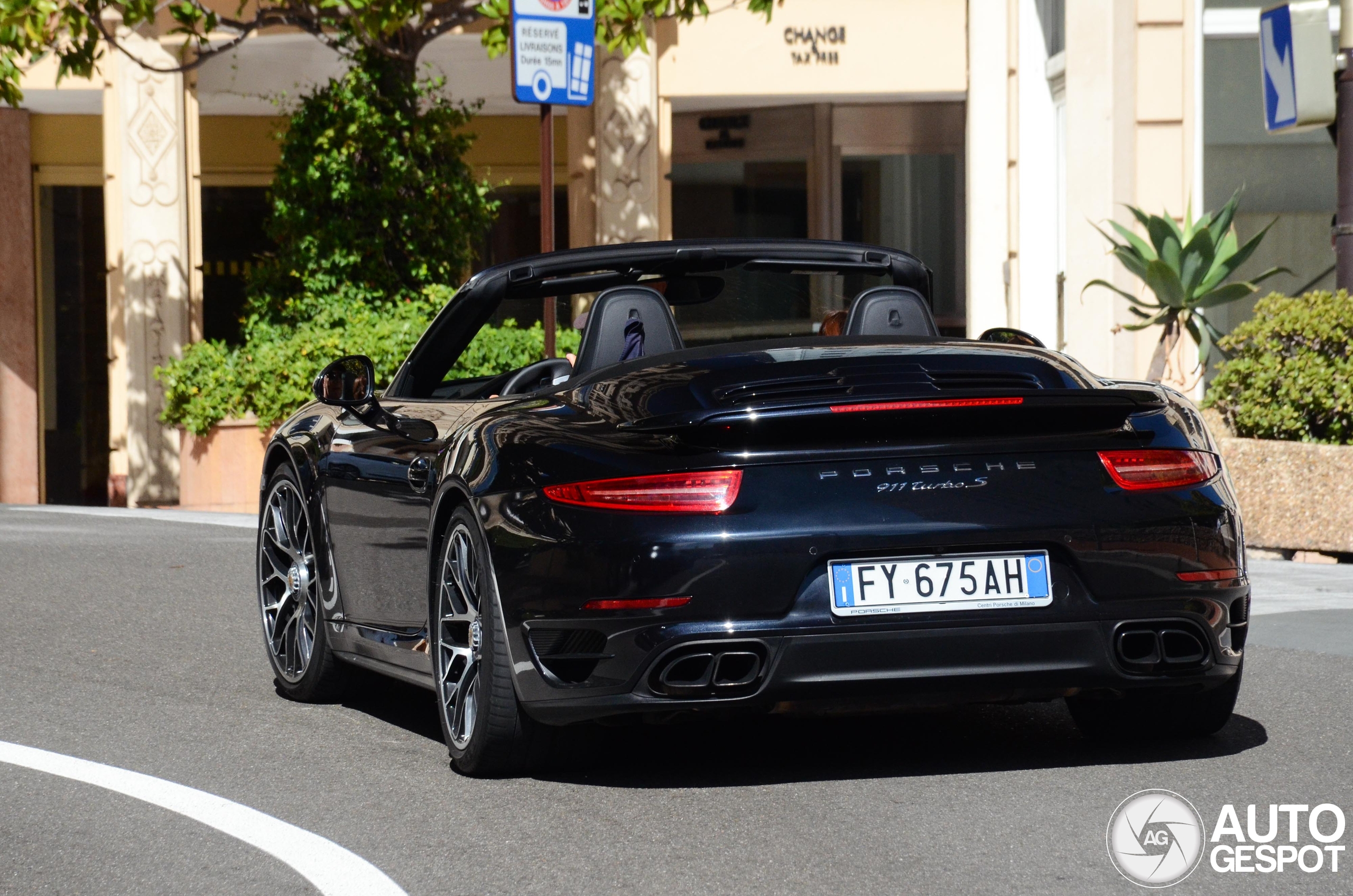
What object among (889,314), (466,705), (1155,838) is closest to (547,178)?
(889,314)

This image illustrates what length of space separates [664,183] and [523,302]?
13.8 meters

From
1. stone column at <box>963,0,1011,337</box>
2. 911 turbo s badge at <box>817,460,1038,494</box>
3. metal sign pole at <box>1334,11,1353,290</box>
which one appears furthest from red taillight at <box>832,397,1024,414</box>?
stone column at <box>963,0,1011,337</box>

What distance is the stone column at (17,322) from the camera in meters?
22.5

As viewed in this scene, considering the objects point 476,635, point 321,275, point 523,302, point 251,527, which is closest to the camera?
point 476,635

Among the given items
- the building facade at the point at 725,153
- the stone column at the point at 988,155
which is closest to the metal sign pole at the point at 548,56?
the building facade at the point at 725,153

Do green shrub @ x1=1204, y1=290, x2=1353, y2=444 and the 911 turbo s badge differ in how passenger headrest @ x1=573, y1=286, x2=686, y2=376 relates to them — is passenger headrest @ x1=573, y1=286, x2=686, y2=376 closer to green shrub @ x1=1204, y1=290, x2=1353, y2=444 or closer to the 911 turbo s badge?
the 911 turbo s badge

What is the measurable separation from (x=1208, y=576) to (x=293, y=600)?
3.27 meters

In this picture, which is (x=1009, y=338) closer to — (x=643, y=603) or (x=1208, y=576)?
(x=1208, y=576)

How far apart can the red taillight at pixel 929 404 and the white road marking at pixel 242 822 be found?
150 cm

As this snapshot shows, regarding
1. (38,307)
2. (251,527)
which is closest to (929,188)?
(251,527)

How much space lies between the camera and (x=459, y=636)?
5508 mm

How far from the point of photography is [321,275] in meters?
17.2

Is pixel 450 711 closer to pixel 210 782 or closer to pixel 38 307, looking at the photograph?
pixel 210 782

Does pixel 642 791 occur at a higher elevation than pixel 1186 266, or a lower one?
lower
